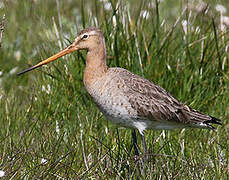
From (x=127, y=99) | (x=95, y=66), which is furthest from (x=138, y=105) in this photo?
(x=95, y=66)

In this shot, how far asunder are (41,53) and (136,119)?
1688 millimetres

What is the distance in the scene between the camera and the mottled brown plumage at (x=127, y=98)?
4.71m

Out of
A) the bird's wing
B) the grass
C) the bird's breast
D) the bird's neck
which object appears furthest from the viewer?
the bird's neck

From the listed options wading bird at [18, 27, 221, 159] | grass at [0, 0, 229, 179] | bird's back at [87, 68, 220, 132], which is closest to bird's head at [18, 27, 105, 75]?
wading bird at [18, 27, 221, 159]

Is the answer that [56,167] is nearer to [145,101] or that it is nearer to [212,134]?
[145,101]

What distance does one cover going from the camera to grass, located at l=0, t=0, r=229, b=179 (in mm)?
4367

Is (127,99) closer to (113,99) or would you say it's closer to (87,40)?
(113,99)

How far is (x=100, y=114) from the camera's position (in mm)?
5570

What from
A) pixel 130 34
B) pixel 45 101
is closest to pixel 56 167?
pixel 45 101

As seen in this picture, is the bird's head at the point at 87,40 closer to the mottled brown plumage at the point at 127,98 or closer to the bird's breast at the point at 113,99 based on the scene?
the mottled brown plumage at the point at 127,98

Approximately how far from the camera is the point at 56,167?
4188mm

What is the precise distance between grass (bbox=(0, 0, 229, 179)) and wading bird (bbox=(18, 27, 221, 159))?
0.18m

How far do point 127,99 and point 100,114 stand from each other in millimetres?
861

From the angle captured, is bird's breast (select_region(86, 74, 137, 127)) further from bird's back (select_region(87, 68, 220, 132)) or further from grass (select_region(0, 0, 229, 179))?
grass (select_region(0, 0, 229, 179))
